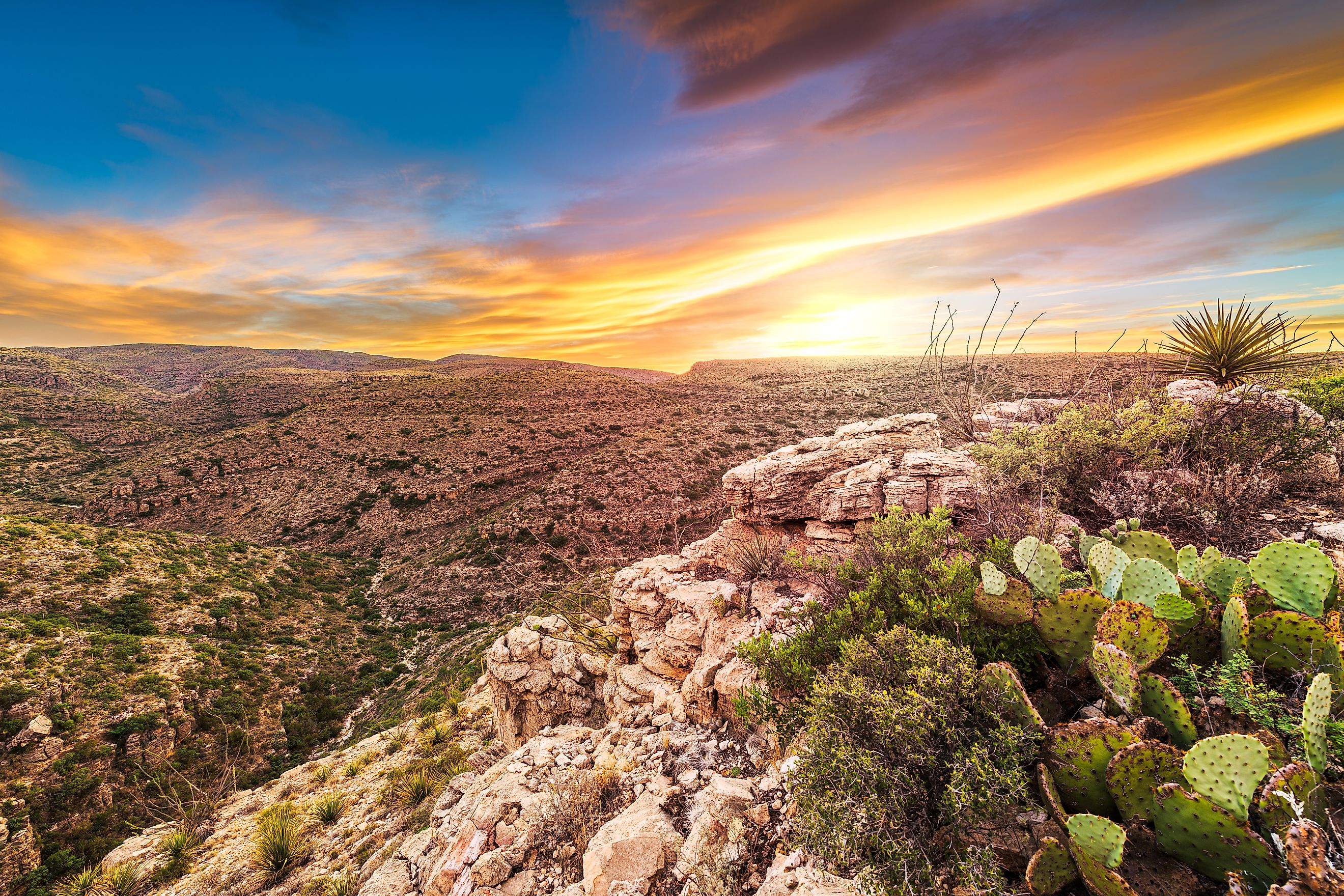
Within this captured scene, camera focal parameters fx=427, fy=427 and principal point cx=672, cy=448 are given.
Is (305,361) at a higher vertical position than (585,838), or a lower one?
higher

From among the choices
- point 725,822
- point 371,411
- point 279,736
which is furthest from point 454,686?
point 371,411

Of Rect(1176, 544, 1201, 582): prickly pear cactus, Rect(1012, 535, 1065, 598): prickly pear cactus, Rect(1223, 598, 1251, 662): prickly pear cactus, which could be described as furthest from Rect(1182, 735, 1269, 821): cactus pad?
Rect(1176, 544, 1201, 582): prickly pear cactus

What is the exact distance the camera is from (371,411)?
1811 inches

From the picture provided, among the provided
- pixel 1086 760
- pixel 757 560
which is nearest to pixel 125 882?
pixel 757 560

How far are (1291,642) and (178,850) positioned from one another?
16214 mm

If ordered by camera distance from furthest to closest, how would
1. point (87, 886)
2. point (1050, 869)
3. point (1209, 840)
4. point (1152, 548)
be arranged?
point (87, 886), point (1152, 548), point (1050, 869), point (1209, 840)

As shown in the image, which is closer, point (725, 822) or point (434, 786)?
point (725, 822)

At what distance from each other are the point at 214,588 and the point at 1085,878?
30206 mm

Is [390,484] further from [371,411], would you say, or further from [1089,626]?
[1089,626]

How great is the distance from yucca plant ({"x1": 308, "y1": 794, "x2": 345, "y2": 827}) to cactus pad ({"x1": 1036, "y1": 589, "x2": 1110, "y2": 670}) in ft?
39.6

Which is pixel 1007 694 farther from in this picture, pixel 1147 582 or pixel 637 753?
pixel 637 753

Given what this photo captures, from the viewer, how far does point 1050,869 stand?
2350 millimetres

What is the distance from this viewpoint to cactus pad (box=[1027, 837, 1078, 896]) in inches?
91.9

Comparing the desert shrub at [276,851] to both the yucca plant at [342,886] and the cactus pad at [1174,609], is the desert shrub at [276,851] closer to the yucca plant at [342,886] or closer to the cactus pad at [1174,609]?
the yucca plant at [342,886]
